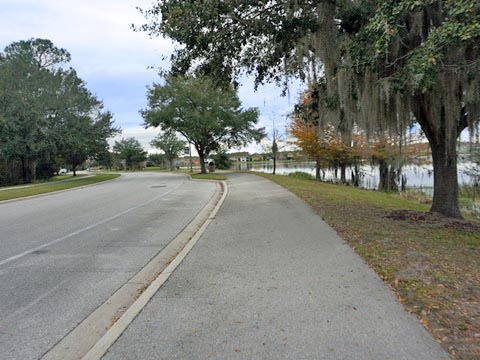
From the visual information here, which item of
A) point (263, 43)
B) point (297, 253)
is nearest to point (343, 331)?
point (297, 253)

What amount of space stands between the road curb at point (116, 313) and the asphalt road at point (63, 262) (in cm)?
12

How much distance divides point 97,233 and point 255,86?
244 inches

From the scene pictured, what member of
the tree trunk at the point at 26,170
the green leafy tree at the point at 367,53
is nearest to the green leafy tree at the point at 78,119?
the tree trunk at the point at 26,170

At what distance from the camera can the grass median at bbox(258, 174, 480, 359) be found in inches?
110

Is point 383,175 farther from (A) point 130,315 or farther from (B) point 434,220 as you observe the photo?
(A) point 130,315

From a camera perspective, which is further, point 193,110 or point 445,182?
point 193,110

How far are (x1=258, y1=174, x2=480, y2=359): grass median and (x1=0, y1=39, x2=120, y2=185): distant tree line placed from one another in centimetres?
2490

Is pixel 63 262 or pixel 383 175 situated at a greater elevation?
pixel 383 175

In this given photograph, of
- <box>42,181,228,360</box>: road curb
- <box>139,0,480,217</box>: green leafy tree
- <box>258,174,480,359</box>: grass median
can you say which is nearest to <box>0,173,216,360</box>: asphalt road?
<box>42,181,228,360</box>: road curb

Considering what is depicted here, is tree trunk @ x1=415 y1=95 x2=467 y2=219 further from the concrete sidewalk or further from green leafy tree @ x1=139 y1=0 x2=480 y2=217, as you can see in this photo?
the concrete sidewalk

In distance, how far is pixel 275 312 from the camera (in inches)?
125

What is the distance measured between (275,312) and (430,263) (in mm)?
2597

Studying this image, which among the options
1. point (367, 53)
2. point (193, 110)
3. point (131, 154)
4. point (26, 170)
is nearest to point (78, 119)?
point (26, 170)

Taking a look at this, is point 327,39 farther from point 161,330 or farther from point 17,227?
point 17,227
